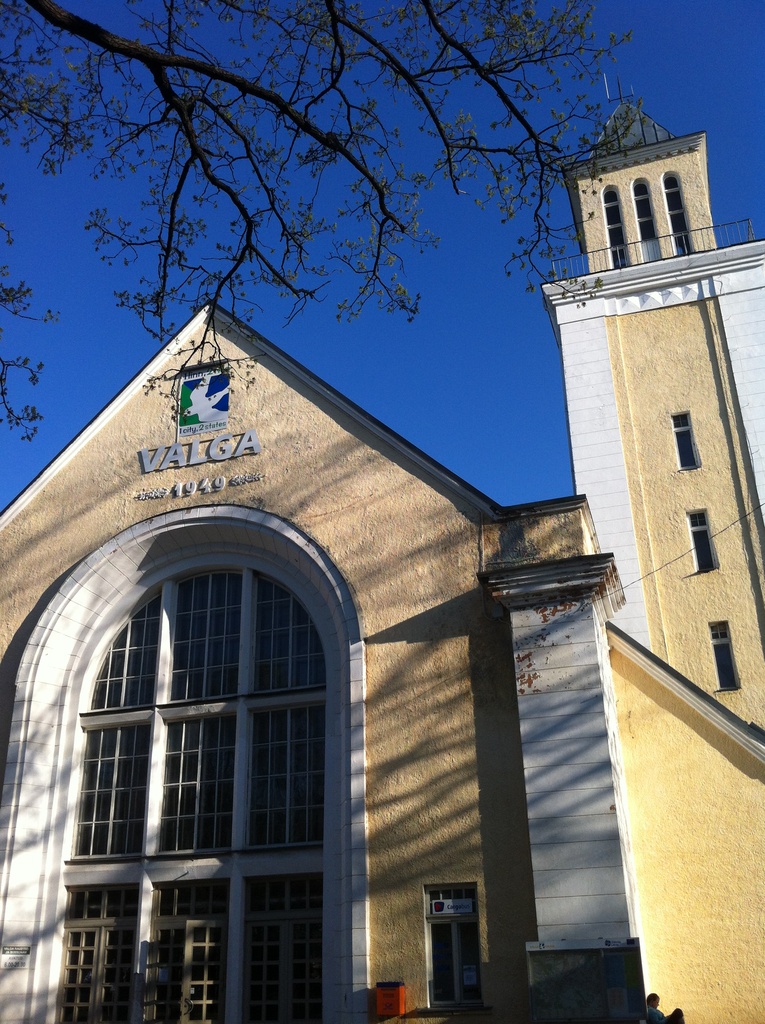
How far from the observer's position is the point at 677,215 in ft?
82.6

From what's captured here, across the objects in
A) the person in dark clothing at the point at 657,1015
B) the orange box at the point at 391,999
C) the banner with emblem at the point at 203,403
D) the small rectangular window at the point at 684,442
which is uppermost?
the small rectangular window at the point at 684,442

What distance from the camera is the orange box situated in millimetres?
11469

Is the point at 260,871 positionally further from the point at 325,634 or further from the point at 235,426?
the point at 235,426

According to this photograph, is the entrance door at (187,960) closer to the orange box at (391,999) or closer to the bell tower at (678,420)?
the orange box at (391,999)

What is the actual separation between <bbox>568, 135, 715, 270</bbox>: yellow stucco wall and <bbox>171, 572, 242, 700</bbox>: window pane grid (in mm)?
14219

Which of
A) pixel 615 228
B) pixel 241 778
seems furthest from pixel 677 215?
pixel 241 778

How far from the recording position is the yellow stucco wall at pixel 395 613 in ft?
39.1

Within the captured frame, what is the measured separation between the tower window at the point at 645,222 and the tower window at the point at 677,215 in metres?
0.46

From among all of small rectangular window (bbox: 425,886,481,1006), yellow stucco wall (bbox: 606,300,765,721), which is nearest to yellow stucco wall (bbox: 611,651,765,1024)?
small rectangular window (bbox: 425,886,481,1006)

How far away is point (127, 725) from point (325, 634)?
3.50m

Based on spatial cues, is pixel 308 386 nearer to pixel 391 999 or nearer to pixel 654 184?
pixel 391 999

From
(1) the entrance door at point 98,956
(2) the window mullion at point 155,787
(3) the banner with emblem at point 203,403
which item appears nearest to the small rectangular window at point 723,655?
(3) the banner with emblem at point 203,403

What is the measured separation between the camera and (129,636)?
627 inches

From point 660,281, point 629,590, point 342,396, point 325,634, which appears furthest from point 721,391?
point 325,634
